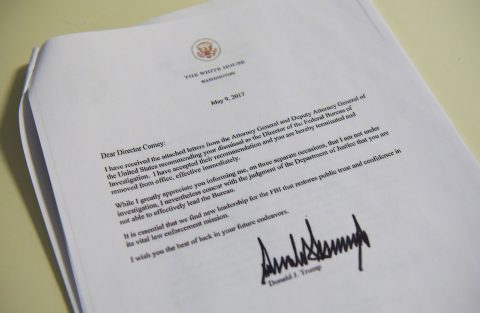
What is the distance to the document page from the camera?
1.04 feet

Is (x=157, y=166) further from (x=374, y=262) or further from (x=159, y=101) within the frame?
(x=374, y=262)

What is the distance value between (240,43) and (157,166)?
0.16 metres

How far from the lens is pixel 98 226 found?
13.1 inches

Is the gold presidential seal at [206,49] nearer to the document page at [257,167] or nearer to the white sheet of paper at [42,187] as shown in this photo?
the document page at [257,167]

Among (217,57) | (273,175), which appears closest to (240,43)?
(217,57)

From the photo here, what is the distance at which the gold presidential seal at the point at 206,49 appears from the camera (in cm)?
42
